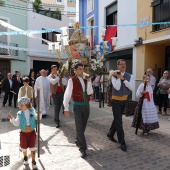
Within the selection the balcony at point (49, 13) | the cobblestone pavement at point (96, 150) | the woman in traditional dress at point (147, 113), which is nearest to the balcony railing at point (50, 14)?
the balcony at point (49, 13)

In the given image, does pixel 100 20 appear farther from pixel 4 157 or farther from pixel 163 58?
pixel 4 157

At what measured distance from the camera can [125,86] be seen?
5.07 m

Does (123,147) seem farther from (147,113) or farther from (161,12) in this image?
(161,12)

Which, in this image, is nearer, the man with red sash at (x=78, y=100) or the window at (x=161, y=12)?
the man with red sash at (x=78, y=100)

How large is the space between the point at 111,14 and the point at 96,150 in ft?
36.0

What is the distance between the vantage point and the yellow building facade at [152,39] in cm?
973

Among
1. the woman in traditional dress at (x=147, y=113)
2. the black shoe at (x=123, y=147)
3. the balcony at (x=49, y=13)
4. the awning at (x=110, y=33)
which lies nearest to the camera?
the black shoe at (x=123, y=147)

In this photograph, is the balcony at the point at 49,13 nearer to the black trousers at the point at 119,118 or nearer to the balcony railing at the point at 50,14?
the balcony railing at the point at 50,14

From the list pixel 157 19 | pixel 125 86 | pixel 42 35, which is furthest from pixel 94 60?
pixel 42 35

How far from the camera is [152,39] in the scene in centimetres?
993

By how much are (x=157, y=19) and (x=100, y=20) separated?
5893 mm

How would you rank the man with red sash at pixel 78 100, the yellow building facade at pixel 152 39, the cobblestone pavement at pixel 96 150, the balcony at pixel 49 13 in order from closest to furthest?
the cobblestone pavement at pixel 96 150 < the man with red sash at pixel 78 100 < the yellow building facade at pixel 152 39 < the balcony at pixel 49 13

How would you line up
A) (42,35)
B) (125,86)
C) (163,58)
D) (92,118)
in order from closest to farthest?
(125,86) → (92,118) → (163,58) → (42,35)

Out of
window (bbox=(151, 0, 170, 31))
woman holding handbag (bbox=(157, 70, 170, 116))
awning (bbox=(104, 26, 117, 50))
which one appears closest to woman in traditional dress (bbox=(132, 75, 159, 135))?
woman holding handbag (bbox=(157, 70, 170, 116))
